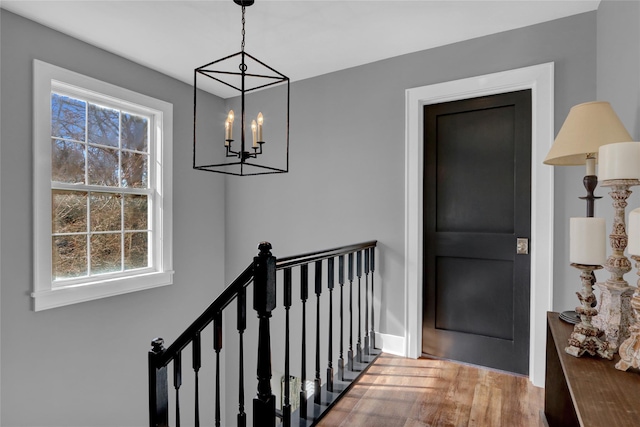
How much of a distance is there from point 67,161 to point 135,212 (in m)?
0.68

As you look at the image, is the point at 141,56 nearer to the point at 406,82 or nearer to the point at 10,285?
the point at 10,285

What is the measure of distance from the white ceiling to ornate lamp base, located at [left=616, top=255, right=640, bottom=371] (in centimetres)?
193

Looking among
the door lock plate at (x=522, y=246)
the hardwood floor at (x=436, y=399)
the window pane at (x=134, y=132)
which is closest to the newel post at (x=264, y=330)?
the hardwood floor at (x=436, y=399)

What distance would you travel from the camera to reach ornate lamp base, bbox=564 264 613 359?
1210 mm

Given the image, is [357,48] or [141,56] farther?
[141,56]

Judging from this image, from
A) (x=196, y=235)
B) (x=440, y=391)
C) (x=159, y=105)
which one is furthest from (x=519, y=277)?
(x=159, y=105)

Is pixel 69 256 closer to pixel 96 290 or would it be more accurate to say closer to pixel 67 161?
pixel 96 290

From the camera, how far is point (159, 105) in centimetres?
333

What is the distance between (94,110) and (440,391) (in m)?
3.32

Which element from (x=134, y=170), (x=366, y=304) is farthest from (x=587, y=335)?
(x=134, y=170)

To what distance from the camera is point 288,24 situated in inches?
98.1

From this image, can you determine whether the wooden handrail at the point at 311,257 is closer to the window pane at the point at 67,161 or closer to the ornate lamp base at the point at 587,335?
the ornate lamp base at the point at 587,335

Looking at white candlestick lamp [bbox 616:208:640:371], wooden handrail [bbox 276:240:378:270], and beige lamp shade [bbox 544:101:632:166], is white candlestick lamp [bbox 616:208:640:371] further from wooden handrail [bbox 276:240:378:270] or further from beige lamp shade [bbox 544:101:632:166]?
wooden handrail [bbox 276:240:378:270]

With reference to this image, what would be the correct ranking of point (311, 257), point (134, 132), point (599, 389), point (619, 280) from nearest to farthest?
point (599, 389), point (619, 280), point (311, 257), point (134, 132)
